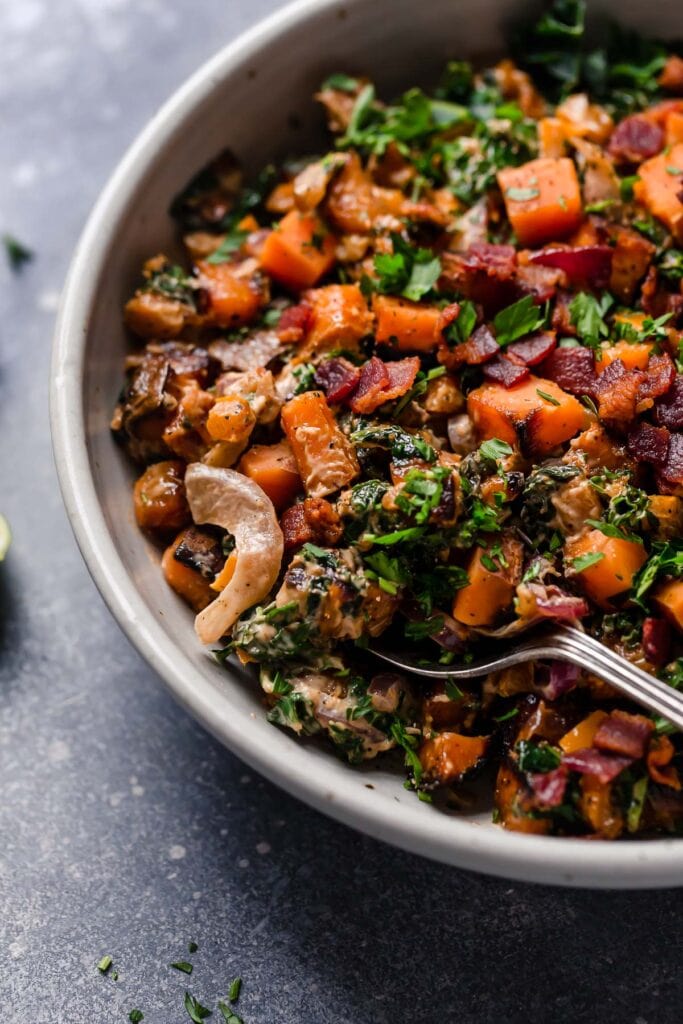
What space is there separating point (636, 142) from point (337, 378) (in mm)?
1574

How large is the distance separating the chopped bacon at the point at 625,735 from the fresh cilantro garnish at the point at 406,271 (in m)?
1.59

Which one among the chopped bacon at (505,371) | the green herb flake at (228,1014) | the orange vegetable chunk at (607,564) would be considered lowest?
the green herb flake at (228,1014)

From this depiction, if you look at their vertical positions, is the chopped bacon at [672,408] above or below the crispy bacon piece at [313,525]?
below

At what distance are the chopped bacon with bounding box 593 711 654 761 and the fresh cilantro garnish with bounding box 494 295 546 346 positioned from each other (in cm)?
133

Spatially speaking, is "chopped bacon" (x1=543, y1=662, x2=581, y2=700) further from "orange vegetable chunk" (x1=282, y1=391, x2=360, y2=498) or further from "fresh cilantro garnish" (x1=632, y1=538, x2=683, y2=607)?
"orange vegetable chunk" (x1=282, y1=391, x2=360, y2=498)

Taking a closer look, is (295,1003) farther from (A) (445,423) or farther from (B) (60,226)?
(B) (60,226)

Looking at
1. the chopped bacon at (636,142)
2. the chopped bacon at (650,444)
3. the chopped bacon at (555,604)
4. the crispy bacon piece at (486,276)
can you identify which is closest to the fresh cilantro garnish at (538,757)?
the chopped bacon at (555,604)

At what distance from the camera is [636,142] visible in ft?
13.4

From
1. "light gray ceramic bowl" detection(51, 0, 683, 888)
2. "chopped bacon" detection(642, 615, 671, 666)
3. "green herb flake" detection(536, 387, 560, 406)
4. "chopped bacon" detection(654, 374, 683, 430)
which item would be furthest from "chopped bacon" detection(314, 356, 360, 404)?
"chopped bacon" detection(642, 615, 671, 666)

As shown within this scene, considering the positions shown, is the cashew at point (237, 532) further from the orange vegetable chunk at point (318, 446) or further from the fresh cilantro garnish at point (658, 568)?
the fresh cilantro garnish at point (658, 568)

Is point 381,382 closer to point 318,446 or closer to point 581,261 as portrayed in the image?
point 318,446

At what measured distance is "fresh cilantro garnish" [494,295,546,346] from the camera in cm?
365

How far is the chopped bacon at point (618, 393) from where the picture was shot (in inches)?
134

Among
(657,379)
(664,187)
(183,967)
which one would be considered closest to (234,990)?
(183,967)
